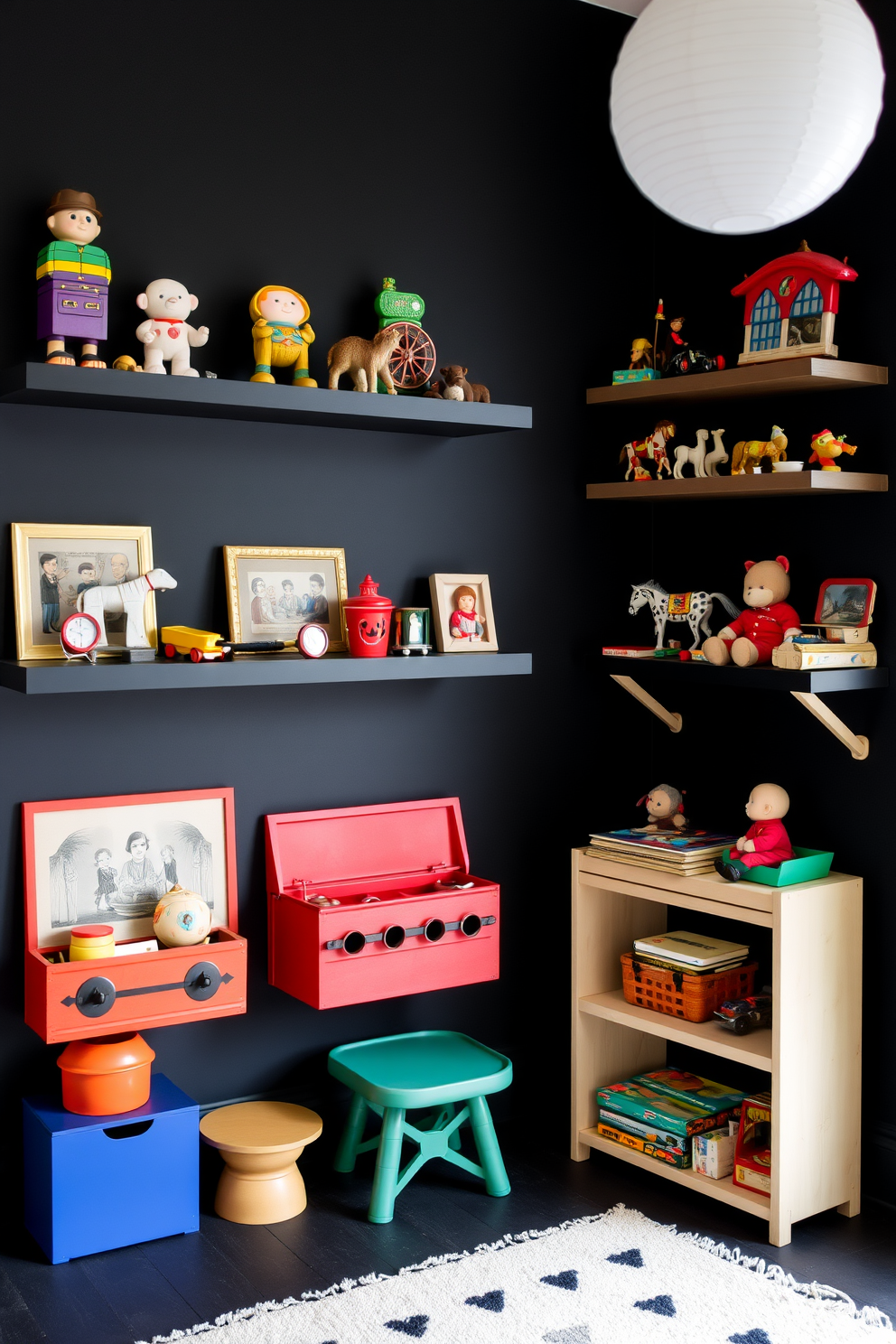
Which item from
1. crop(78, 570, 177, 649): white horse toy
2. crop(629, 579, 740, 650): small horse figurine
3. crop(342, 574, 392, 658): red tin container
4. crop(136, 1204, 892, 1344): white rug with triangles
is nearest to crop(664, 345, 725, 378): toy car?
crop(629, 579, 740, 650): small horse figurine

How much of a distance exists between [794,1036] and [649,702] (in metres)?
0.92

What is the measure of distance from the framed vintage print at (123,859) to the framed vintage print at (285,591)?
14.2 inches

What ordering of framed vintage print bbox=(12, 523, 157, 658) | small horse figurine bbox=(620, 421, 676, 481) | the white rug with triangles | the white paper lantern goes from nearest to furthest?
1. the white paper lantern
2. the white rug with triangles
3. framed vintage print bbox=(12, 523, 157, 658)
4. small horse figurine bbox=(620, 421, 676, 481)

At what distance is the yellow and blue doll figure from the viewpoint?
99.8 inches

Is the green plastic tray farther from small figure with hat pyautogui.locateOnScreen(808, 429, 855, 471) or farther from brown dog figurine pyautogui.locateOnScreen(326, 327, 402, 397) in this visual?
brown dog figurine pyautogui.locateOnScreen(326, 327, 402, 397)

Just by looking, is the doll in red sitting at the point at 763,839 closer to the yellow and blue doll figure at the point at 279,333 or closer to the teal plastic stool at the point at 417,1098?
the teal plastic stool at the point at 417,1098

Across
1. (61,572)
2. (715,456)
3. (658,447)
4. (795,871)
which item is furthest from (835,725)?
(61,572)

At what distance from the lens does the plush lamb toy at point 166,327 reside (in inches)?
95.3

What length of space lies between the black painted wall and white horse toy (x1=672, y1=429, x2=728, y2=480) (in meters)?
0.15

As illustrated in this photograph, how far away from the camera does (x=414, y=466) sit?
9.46 feet

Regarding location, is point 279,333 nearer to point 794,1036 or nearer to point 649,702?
point 649,702

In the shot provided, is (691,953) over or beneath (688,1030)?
over

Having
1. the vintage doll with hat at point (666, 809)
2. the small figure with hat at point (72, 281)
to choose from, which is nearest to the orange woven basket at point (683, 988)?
the vintage doll with hat at point (666, 809)

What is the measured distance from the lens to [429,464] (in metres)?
2.91
